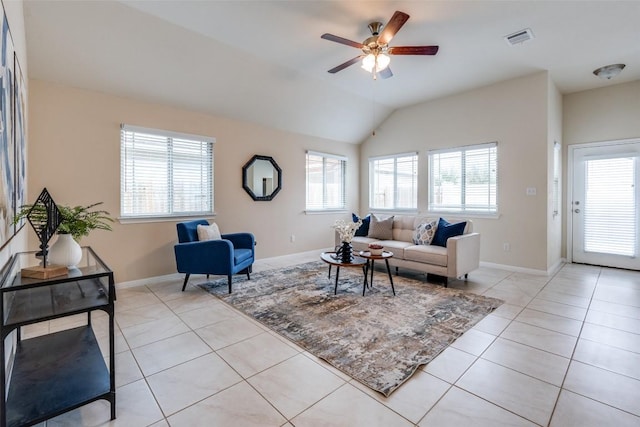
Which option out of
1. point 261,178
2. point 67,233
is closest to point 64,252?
point 67,233

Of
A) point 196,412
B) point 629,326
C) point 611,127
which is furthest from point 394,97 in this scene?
point 196,412

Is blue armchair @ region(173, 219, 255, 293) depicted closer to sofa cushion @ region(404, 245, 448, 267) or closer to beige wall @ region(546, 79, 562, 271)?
sofa cushion @ region(404, 245, 448, 267)

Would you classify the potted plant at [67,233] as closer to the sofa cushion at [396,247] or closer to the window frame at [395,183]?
the sofa cushion at [396,247]

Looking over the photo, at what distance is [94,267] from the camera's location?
1.81 metres

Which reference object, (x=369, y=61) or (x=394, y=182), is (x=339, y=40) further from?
(x=394, y=182)

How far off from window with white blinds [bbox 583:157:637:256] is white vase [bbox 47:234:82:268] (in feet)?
22.3

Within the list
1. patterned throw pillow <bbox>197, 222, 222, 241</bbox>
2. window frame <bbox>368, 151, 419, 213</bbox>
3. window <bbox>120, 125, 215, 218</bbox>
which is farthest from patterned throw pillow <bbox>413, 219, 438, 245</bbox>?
window <bbox>120, 125, 215, 218</bbox>

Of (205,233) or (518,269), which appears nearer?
(205,233)

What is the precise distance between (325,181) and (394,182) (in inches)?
58.4

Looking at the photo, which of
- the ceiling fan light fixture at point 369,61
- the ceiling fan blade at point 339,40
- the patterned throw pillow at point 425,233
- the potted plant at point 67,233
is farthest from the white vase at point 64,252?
the patterned throw pillow at point 425,233

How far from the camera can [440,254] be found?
3.91 m

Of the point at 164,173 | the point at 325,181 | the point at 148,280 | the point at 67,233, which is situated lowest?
the point at 148,280

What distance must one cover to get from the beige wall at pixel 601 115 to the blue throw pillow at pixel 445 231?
8.60 feet

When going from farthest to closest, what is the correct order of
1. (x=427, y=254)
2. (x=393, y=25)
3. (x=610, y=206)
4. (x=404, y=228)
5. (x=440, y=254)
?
(x=404, y=228), (x=610, y=206), (x=427, y=254), (x=440, y=254), (x=393, y=25)
